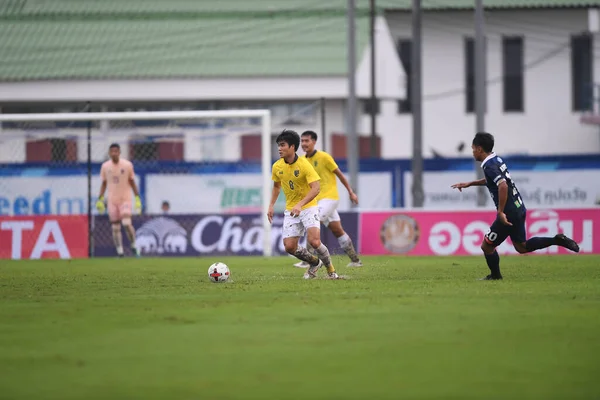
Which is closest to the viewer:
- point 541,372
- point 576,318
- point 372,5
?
point 541,372

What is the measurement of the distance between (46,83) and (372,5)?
37.7ft

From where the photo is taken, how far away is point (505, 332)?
946 cm

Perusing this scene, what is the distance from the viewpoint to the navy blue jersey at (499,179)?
14.4 m

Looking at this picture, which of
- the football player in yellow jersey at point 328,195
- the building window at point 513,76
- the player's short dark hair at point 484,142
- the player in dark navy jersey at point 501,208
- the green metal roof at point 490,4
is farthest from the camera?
the building window at point 513,76

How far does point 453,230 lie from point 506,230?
9708mm

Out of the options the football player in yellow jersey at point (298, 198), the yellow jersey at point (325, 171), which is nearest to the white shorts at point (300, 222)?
the football player in yellow jersey at point (298, 198)

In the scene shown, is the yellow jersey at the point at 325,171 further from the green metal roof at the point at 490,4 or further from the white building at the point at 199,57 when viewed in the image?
the green metal roof at the point at 490,4

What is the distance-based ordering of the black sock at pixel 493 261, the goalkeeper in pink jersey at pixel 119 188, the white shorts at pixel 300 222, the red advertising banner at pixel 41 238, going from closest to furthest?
the black sock at pixel 493 261 < the white shorts at pixel 300 222 < the goalkeeper in pink jersey at pixel 119 188 < the red advertising banner at pixel 41 238

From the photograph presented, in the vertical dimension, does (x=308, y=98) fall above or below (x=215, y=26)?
below

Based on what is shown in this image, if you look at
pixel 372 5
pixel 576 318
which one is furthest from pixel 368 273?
pixel 372 5

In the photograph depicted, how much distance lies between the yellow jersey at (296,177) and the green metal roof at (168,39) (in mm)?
26643

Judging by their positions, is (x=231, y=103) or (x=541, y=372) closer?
(x=541, y=372)

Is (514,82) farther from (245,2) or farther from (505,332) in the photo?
(505,332)

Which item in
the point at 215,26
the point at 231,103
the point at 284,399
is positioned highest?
the point at 215,26
